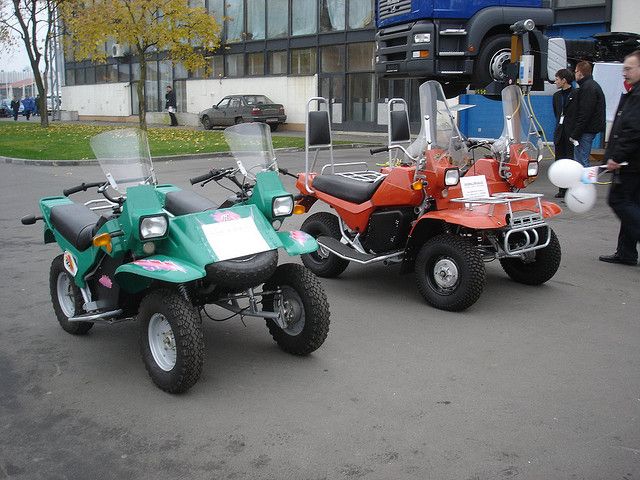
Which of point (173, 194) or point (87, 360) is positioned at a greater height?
point (173, 194)

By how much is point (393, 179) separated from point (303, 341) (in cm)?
212

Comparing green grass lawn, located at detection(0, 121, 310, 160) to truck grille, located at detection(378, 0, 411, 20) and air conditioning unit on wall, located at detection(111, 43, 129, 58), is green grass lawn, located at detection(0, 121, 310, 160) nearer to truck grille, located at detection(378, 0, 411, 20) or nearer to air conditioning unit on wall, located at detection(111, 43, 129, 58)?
truck grille, located at detection(378, 0, 411, 20)

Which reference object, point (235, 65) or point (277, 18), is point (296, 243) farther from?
point (235, 65)

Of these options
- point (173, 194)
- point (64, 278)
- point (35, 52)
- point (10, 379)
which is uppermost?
point (35, 52)

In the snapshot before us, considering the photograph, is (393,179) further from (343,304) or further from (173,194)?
(173,194)

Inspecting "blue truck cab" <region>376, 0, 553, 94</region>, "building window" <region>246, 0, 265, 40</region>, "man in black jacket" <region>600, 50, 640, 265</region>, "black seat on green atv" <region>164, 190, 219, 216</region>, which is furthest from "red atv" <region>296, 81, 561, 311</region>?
"building window" <region>246, 0, 265, 40</region>

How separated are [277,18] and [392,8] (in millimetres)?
20800

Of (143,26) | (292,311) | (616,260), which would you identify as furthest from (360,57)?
(292,311)

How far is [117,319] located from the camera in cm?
498

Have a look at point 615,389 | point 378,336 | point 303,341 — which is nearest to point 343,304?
point 378,336

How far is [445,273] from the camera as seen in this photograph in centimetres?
Result: 596

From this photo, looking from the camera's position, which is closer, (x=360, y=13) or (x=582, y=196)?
(x=582, y=196)

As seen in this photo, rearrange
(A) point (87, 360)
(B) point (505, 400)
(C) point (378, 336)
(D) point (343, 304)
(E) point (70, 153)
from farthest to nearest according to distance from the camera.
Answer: (E) point (70, 153)
(D) point (343, 304)
(C) point (378, 336)
(A) point (87, 360)
(B) point (505, 400)

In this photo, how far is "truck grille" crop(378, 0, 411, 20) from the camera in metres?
13.5
